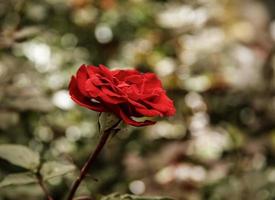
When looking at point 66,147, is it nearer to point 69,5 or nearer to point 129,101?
point 69,5

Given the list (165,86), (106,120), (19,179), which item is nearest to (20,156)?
(19,179)

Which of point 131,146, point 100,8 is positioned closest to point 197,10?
point 100,8

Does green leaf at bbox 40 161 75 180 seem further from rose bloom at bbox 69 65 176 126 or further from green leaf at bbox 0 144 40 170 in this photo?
rose bloom at bbox 69 65 176 126

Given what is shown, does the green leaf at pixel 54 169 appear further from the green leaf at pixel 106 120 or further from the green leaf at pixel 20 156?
the green leaf at pixel 106 120

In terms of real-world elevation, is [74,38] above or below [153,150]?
above

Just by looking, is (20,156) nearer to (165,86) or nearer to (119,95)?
(119,95)
